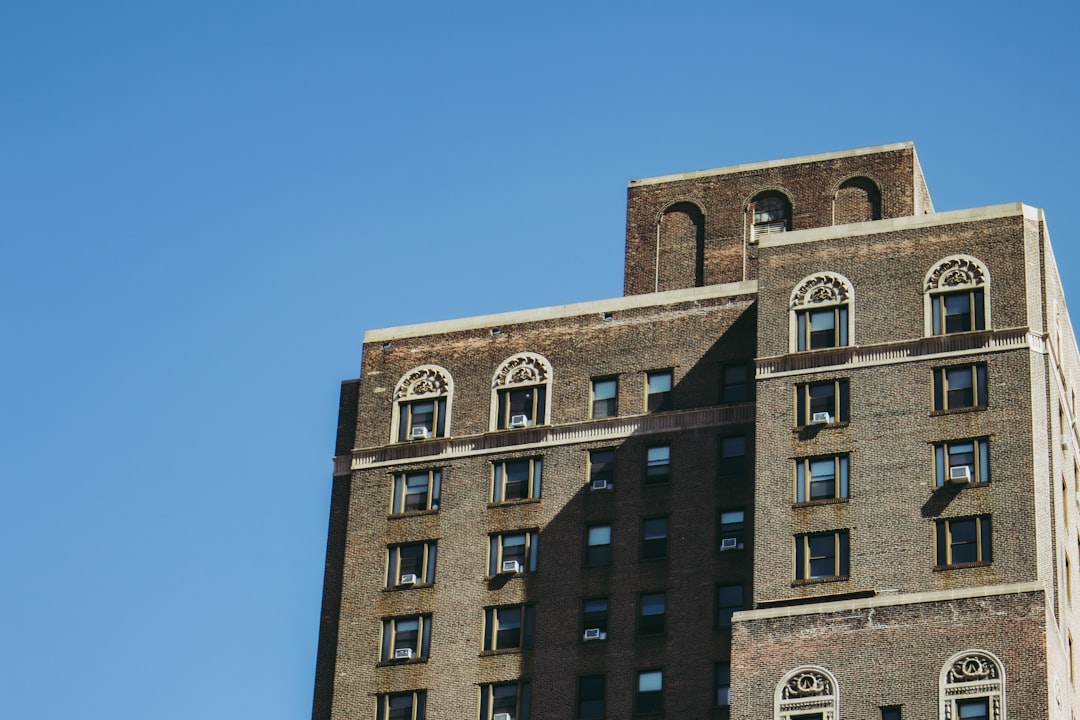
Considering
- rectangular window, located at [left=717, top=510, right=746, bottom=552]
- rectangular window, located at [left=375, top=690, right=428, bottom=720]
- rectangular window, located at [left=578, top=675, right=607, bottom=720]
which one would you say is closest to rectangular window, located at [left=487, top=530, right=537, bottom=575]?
rectangular window, located at [left=578, top=675, right=607, bottom=720]

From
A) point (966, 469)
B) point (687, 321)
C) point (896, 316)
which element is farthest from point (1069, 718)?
point (687, 321)

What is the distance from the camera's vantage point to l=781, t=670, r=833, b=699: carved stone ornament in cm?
10738

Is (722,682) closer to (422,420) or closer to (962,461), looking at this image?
(962,461)

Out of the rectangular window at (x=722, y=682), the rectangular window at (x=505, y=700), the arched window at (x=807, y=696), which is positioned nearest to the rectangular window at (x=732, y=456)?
the rectangular window at (x=722, y=682)

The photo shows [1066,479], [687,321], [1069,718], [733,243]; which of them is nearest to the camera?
[1069,718]

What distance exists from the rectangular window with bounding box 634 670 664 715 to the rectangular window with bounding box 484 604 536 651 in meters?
5.43

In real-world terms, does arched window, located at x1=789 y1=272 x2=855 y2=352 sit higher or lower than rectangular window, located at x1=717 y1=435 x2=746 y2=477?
higher

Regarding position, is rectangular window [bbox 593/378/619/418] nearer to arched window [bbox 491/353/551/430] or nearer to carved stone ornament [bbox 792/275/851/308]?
arched window [bbox 491/353/551/430]

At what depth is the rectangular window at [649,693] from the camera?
117 meters

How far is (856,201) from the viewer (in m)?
132

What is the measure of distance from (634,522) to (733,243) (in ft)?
60.5

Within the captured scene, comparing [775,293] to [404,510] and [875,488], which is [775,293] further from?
[404,510]

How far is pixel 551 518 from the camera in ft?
401

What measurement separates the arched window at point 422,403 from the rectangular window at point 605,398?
22.8 feet
